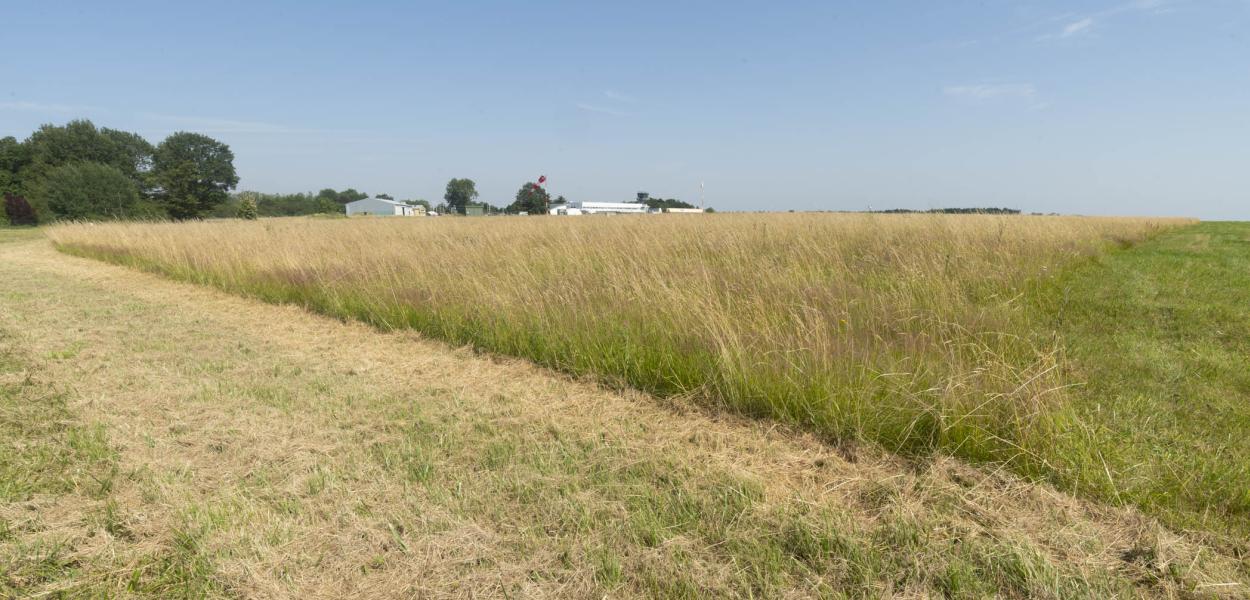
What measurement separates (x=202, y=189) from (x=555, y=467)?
72.2m

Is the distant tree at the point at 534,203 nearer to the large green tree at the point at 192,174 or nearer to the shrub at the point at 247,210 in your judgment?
the shrub at the point at 247,210

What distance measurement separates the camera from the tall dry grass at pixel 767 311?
260 cm

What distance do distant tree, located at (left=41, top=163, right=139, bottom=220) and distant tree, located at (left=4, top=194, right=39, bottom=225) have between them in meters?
1.90

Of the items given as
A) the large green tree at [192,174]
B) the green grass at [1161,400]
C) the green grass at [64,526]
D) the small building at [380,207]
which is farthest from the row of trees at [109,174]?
the green grass at [1161,400]

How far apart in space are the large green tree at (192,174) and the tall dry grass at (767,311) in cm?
5908

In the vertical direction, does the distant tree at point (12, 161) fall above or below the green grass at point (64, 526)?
above

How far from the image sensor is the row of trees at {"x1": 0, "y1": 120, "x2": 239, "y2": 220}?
128 feet

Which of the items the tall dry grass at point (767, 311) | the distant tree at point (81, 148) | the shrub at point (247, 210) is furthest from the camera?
the distant tree at point (81, 148)

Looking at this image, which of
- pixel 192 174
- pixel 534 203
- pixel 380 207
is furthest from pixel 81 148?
pixel 534 203

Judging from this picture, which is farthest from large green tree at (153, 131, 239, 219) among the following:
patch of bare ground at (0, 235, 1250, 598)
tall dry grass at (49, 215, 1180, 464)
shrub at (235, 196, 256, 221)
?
patch of bare ground at (0, 235, 1250, 598)

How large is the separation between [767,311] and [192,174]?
231 feet

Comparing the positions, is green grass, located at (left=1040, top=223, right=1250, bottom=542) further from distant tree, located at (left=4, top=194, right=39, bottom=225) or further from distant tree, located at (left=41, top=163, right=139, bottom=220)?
distant tree, located at (left=4, top=194, right=39, bottom=225)

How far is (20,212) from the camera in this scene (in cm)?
4062

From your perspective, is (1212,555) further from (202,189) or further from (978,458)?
(202,189)
